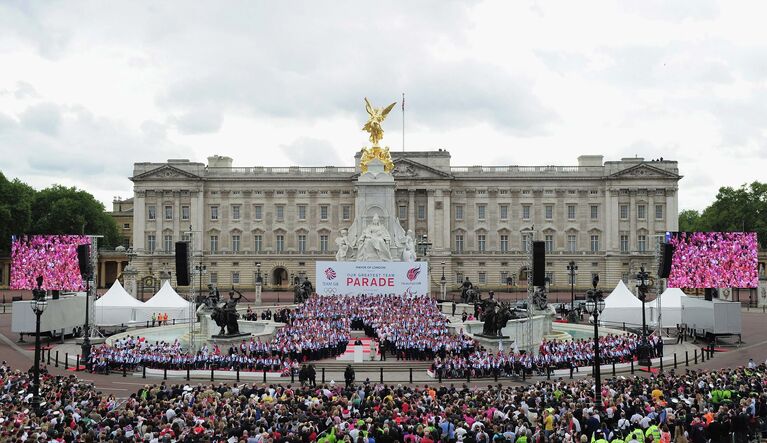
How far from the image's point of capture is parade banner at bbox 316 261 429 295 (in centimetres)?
5038

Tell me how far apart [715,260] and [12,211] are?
84.2 metres

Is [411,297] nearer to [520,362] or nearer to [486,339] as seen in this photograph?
[486,339]

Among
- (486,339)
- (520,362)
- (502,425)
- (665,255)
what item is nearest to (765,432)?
(502,425)

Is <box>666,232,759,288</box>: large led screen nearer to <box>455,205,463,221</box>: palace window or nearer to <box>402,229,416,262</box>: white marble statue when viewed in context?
<box>402,229,416,262</box>: white marble statue

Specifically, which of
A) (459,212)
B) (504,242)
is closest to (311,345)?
(459,212)

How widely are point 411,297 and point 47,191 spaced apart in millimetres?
81173

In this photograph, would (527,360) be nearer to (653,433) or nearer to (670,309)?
(653,433)

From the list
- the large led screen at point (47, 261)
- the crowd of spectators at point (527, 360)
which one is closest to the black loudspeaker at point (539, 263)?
the crowd of spectators at point (527, 360)

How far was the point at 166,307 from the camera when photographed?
5147 cm

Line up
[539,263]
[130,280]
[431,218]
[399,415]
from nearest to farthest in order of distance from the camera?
[399,415] → [539,263] → [130,280] → [431,218]

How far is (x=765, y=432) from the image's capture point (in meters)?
18.1

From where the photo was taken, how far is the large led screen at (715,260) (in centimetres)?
4512

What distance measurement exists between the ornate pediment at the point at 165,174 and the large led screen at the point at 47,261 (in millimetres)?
48141

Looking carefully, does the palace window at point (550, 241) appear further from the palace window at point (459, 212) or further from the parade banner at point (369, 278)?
the parade banner at point (369, 278)
